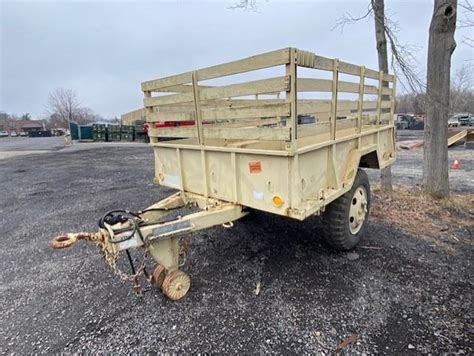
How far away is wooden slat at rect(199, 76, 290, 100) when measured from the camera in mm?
2116

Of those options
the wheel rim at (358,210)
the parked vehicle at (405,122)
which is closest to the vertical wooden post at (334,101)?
the wheel rim at (358,210)

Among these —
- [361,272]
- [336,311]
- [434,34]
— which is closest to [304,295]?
[336,311]

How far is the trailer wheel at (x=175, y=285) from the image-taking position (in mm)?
2488

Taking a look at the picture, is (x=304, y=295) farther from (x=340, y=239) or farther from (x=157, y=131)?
(x=157, y=131)

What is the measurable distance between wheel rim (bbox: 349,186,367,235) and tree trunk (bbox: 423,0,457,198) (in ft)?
8.17

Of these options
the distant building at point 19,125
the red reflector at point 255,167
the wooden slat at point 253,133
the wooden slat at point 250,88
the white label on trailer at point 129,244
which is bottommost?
the white label on trailer at point 129,244

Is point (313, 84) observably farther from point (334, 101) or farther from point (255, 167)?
point (255, 167)

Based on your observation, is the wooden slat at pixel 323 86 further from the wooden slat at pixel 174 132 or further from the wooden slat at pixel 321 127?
the wooden slat at pixel 174 132

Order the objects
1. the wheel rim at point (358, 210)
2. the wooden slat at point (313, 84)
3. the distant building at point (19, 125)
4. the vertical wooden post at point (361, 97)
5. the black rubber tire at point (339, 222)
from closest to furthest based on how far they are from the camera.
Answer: the wooden slat at point (313, 84)
the black rubber tire at point (339, 222)
the vertical wooden post at point (361, 97)
the wheel rim at point (358, 210)
the distant building at point (19, 125)

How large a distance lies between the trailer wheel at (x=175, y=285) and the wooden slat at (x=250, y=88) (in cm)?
165

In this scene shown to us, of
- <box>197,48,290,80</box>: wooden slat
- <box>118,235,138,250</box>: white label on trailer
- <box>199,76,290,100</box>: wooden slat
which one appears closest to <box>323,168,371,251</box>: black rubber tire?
<box>199,76,290,100</box>: wooden slat

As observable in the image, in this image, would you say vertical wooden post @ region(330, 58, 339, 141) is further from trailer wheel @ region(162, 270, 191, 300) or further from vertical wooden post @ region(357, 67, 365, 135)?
trailer wheel @ region(162, 270, 191, 300)

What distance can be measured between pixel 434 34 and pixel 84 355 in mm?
6477

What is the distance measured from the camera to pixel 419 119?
31.6 meters
